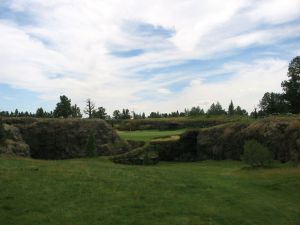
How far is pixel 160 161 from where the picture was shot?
215ft

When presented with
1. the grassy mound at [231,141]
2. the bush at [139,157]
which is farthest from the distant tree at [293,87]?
the bush at [139,157]

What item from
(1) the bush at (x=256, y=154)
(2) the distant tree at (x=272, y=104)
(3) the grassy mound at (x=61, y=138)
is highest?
(2) the distant tree at (x=272, y=104)

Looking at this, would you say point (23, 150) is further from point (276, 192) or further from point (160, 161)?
point (276, 192)

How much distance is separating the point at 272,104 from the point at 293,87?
6331mm

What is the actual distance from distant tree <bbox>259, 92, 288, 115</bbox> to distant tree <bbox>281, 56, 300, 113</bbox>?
127 centimetres

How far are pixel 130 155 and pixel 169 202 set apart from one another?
41157 millimetres

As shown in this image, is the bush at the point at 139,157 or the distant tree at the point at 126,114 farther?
the distant tree at the point at 126,114

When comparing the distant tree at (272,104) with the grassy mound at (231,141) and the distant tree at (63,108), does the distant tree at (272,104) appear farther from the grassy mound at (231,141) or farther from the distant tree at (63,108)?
the distant tree at (63,108)

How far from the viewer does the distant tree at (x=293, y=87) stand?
73.9 meters

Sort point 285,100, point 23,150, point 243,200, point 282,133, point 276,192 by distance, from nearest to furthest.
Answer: point 243,200 < point 276,192 < point 282,133 < point 23,150 < point 285,100

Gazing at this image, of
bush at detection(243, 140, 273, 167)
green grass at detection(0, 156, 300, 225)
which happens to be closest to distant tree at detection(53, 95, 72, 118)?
bush at detection(243, 140, 273, 167)

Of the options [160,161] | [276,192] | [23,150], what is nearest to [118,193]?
[276,192]

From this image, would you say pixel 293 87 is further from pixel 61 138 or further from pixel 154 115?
pixel 154 115

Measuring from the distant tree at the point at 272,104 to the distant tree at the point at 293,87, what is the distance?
127 centimetres
